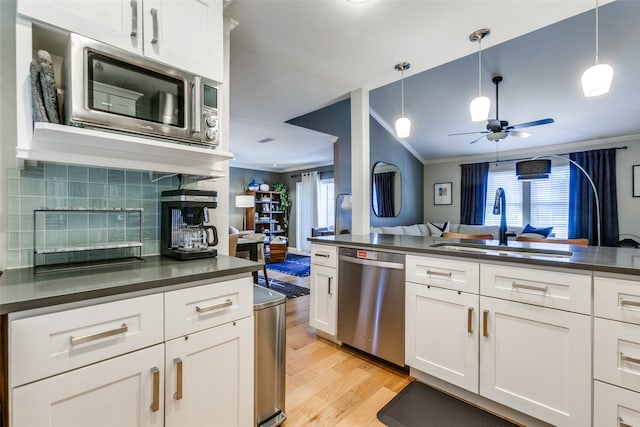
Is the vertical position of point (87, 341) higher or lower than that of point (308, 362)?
higher

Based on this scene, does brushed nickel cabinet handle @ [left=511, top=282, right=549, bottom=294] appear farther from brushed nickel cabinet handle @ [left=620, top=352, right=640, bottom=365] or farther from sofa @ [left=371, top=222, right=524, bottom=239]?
sofa @ [left=371, top=222, right=524, bottom=239]

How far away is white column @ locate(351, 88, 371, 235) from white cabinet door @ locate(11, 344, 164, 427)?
2195 mm

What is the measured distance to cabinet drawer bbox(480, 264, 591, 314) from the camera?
4.39 feet

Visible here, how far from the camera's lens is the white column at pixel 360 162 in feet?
9.57


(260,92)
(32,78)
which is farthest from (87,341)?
(260,92)

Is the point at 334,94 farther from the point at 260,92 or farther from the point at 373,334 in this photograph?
the point at 373,334

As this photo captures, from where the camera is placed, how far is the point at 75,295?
886 mm

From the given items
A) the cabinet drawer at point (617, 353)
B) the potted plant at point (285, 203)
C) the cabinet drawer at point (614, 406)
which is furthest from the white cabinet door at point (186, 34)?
the potted plant at point (285, 203)

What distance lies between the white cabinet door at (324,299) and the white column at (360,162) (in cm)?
69

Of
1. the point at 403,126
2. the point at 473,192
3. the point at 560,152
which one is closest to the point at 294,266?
the point at 473,192

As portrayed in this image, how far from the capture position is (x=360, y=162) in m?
2.92

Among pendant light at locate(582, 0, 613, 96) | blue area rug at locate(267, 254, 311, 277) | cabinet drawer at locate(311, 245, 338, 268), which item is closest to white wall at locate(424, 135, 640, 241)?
blue area rug at locate(267, 254, 311, 277)

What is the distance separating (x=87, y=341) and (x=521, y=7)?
2.69 metres

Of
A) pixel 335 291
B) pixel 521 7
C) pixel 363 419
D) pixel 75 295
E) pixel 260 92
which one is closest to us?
pixel 75 295
